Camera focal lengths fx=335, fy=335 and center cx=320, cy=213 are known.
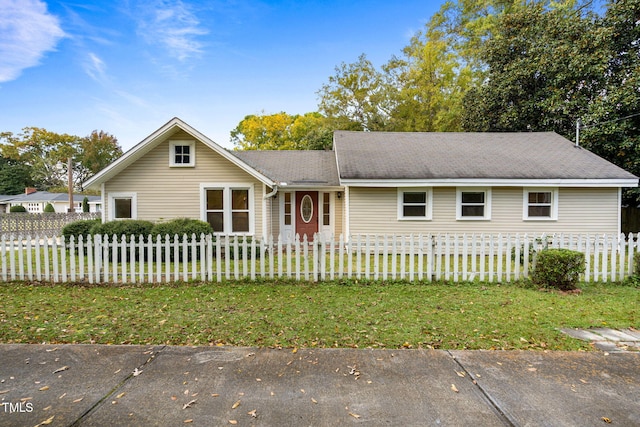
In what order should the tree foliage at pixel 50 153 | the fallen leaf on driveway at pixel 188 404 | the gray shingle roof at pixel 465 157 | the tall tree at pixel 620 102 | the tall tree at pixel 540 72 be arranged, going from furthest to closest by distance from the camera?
the tree foliage at pixel 50 153, the tall tree at pixel 540 72, the tall tree at pixel 620 102, the gray shingle roof at pixel 465 157, the fallen leaf on driveway at pixel 188 404

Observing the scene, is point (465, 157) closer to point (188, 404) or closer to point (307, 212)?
point (307, 212)

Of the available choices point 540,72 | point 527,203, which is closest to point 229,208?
point 527,203

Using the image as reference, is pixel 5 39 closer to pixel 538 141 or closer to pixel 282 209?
pixel 282 209

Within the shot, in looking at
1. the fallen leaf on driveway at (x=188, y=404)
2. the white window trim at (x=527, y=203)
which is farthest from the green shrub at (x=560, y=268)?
the fallen leaf on driveway at (x=188, y=404)

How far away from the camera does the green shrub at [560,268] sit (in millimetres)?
6938

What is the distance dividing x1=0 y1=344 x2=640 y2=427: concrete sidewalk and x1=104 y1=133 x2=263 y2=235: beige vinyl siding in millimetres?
8334

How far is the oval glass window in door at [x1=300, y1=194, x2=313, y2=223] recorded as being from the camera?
14.4m

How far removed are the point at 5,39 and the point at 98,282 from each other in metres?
13.8

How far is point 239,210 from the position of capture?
12.4m

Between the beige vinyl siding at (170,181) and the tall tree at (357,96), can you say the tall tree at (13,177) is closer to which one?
the tall tree at (357,96)

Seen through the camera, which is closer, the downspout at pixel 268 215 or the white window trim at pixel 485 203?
Result: the downspout at pixel 268 215

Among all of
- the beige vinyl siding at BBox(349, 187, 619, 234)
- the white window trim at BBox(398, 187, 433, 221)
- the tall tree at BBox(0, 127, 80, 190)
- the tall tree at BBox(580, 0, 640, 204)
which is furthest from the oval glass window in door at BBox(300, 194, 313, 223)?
the tall tree at BBox(0, 127, 80, 190)

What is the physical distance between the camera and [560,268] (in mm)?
6973

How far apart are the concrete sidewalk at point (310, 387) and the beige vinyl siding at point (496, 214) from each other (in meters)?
8.54
